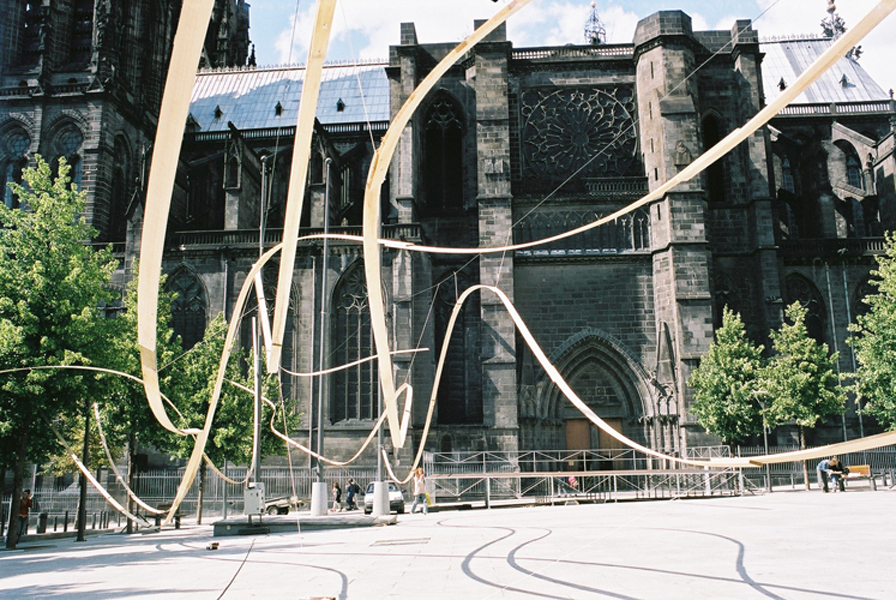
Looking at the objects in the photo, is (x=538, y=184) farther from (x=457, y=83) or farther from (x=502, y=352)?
(x=502, y=352)

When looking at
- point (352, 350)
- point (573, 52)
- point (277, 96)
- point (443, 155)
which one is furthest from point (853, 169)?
point (277, 96)

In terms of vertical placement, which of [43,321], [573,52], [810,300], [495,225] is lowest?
[43,321]

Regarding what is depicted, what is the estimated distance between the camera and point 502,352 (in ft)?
103

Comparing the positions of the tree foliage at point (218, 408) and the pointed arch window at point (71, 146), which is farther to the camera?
the pointed arch window at point (71, 146)

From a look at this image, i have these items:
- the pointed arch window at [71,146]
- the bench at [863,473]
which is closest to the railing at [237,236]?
the pointed arch window at [71,146]

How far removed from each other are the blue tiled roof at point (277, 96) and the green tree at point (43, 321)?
28103mm

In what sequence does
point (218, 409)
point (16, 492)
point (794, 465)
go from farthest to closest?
1. point (794, 465)
2. point (218, 409)
3. point (16, 492)

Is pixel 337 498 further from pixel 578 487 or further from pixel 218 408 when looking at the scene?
pixel 578 487

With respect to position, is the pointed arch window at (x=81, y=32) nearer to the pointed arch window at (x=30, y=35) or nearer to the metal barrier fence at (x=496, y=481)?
the pointed arch window at (x=30, y=35)

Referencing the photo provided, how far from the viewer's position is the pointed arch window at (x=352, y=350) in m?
32.6

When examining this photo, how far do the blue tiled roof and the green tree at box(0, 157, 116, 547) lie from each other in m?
28.1

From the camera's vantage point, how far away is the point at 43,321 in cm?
1783

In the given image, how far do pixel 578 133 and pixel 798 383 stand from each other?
1530cm

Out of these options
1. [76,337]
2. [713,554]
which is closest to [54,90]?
[76,337]
